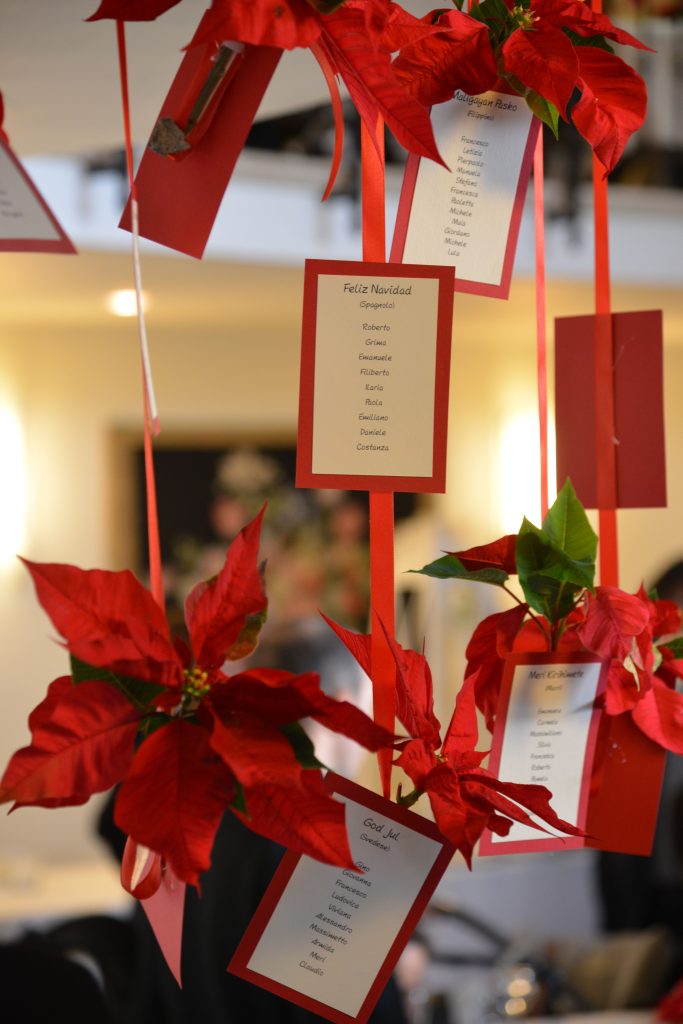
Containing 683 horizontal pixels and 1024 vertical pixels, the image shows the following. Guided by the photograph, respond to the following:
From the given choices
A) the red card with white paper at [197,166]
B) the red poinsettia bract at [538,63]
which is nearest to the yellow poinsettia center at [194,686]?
the red card with white paper at [197,166]

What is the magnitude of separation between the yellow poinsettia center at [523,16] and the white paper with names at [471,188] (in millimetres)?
41

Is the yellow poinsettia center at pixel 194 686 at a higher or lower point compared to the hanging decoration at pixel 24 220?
lower

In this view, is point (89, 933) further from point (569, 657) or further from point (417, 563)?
point (417, 563)

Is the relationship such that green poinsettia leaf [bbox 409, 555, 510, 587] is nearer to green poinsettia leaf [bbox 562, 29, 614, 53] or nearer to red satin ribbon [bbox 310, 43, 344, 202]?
red satin ribbon [bbox 310, 43, 344, 202]

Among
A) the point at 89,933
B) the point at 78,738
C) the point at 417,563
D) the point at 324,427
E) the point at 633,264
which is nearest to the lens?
the point at 78,738

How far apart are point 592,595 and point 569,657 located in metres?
0.04

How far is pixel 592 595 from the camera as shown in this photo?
0.62 m

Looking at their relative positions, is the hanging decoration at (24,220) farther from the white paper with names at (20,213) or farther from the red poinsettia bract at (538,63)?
the red poinsettia bract at (538,63)

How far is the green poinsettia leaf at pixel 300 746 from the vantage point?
483 mm

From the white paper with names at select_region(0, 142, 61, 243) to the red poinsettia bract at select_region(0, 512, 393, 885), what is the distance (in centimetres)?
38

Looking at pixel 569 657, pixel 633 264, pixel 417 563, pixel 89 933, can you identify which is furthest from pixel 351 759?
pixel 569 657

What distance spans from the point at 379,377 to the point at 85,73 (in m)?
0.49

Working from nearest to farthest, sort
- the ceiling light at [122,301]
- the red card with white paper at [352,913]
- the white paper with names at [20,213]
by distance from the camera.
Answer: the red card with white paper at [352,913] < the white paper with names at [20,213] < the ceiling light at [122,301]

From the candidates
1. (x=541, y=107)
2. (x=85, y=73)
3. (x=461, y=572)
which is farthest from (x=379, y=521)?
(x=85, y=73)
